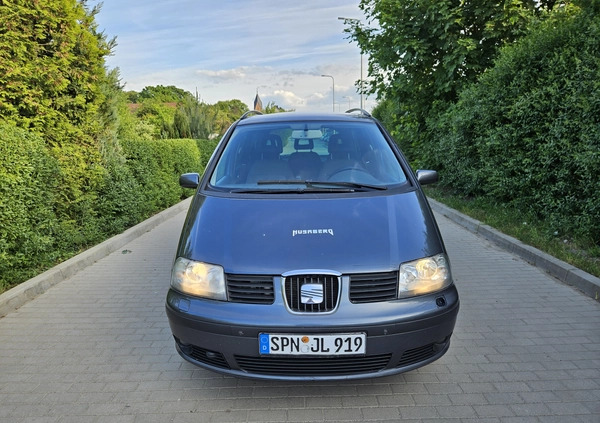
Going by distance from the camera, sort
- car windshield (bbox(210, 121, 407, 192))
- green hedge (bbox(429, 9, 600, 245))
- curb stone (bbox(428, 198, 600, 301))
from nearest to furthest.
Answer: car windshield (bbox(210, 121, 407, 192)) → curb stone (bbox(428, 198, 600, 301)) → green hedge (bbox(429, 9, 600, 245))

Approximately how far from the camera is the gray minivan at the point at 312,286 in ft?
8.36

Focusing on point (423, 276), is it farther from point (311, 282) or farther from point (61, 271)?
point (61, 271)

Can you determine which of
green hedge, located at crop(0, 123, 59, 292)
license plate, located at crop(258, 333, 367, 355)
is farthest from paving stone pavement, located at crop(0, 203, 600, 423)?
green hedge, located at crop(0, 123, 59, 292)

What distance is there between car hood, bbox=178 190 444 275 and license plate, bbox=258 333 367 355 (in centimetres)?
37

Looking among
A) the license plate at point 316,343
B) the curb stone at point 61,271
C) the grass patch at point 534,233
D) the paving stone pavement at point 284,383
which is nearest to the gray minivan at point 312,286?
the license plate at point 316,343

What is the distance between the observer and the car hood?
267cm

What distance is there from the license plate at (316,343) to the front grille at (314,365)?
0.17 ft

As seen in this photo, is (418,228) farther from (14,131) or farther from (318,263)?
(14,131)

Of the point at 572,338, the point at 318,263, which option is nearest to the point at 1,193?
the point at 318,263

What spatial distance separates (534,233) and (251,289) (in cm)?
524

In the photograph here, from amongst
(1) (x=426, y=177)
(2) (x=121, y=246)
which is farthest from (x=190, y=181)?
(2) (x=121, y=246)

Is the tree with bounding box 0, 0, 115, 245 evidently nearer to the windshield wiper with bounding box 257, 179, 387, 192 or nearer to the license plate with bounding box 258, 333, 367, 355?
the windshield wiper with bounding box 257, 179, 387, 192

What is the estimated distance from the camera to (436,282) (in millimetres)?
2793

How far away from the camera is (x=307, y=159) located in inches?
149
